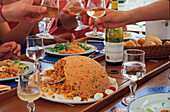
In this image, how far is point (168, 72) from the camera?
63.0 inches

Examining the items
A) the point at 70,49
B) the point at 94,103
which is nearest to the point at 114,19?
the point at 70,49

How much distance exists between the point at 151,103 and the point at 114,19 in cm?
83

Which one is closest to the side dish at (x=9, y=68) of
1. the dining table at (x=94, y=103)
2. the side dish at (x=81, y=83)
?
the dining table at (x=94, y=103)

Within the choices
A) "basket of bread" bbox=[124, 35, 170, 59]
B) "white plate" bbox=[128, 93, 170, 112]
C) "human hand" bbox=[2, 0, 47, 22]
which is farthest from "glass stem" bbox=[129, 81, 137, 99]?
"human hand" bbox=[2, 0, 47, 22]

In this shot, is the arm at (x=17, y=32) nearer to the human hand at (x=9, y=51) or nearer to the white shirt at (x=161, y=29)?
the human hand at (x=9, y=51)

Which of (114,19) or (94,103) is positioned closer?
(94,103)

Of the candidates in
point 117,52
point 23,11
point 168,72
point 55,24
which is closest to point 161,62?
point 168,72

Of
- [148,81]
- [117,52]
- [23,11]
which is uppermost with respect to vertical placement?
[23,11]

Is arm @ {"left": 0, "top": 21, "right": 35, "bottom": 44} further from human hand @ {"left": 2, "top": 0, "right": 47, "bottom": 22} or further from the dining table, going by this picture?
the dining table

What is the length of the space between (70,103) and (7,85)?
1.50 ft

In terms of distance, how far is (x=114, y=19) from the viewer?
1685mm

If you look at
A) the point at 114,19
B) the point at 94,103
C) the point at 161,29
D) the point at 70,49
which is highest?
the point at 114,19

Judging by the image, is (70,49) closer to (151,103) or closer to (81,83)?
(81,83)

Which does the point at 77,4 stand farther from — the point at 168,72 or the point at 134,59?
the point at 134,59
